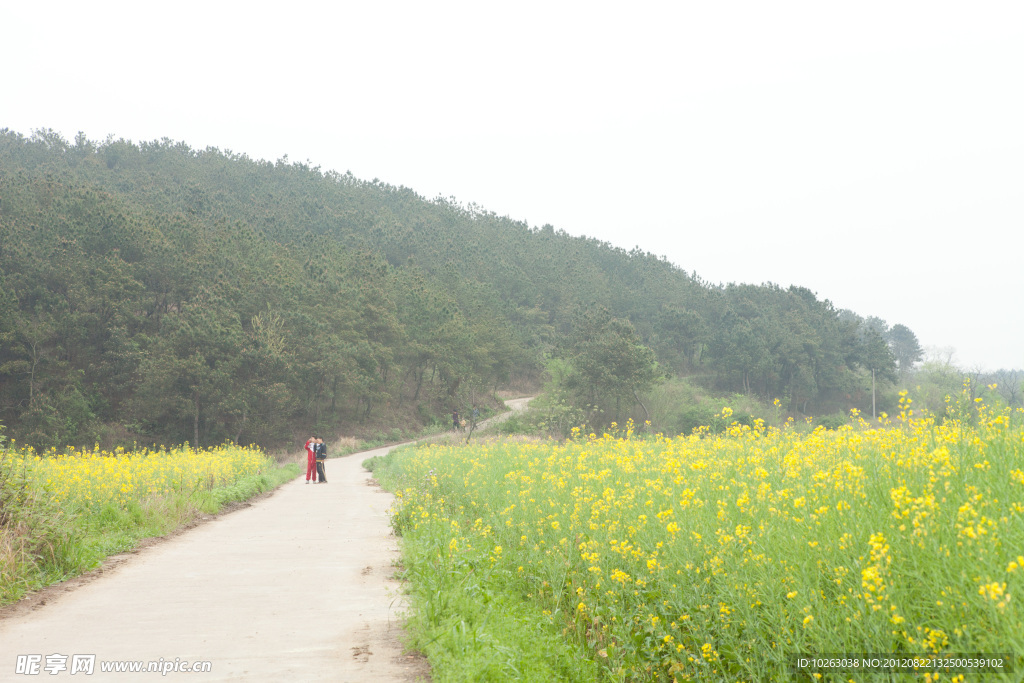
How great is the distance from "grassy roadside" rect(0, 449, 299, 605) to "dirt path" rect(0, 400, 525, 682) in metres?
0.41

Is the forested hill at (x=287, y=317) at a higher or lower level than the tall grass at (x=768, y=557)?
higher

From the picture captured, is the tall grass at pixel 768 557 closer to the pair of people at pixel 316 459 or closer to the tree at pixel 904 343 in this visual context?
the pair of people at pixel 316 459

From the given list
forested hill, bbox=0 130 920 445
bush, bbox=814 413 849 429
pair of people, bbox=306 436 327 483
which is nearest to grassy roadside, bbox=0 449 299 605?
pair of people, bbox=306 436 327 483

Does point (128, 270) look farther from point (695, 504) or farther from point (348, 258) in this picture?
point (695, 504)

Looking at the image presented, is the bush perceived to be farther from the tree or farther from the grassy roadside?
the tree

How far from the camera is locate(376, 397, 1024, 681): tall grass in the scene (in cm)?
327

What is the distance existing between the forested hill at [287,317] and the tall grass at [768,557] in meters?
39.2

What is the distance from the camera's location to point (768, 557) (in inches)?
161

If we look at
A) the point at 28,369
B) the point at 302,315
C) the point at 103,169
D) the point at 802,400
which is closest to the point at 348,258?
the point at 302,315

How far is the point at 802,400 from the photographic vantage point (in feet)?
288

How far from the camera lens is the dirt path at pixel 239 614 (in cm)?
498

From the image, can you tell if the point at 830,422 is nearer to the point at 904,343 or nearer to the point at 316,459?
the point at 316,459

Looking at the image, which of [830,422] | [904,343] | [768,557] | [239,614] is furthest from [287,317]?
[904,343]

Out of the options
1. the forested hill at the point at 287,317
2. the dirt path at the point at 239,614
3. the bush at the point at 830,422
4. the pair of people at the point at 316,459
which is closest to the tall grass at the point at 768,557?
the dirt path at the point at 239,614
